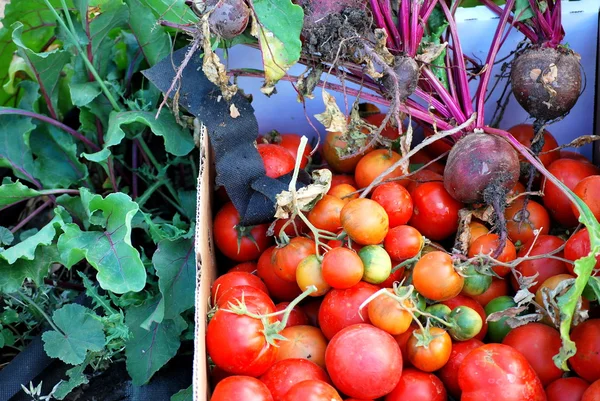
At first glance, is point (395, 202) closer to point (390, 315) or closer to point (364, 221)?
point (364, 221)

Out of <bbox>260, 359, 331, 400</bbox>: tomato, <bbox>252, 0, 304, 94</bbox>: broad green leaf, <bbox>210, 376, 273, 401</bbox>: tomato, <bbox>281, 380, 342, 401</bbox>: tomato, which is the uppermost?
<bbox>252, 0, 304, 94</bbox>: broad green leaf

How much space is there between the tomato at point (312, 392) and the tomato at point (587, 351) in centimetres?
47

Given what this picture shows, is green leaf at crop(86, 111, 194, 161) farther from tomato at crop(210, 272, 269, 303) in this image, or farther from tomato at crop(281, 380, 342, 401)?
tomato at crop(281, 380, 342, 401)

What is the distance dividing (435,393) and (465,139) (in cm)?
60

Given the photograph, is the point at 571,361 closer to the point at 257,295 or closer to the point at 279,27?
the point at 257,295

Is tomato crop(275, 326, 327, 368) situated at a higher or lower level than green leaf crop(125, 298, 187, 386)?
higher

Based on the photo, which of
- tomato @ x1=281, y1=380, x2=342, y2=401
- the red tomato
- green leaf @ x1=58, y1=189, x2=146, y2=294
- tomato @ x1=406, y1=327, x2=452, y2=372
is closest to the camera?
tomato @ x1=281, y1=380, x2=342, y2=401

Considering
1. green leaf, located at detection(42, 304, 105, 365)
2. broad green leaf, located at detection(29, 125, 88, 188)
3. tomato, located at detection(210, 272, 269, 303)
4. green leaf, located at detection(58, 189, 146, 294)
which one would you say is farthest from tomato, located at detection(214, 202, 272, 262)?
broad green leaf, located at detection(29, 125, 88, 188)

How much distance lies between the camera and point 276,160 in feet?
4.82

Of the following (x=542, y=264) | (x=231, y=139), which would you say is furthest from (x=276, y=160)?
(x=542, y=264)

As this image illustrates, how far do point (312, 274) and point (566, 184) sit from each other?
27.6 inches

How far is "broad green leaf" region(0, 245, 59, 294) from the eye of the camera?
52.3 inches

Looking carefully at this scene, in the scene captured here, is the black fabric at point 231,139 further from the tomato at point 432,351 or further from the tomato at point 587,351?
the tomato at point 587,351

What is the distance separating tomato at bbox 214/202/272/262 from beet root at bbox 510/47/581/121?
73cm
